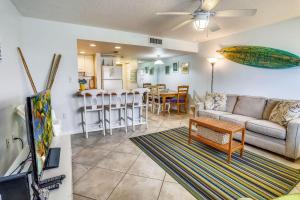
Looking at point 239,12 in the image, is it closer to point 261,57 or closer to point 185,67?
point 261,57

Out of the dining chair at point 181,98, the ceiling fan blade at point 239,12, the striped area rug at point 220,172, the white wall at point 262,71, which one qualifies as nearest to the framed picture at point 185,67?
the dining chair at point 181,98

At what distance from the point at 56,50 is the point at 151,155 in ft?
9.07

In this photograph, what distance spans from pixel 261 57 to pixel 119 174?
376 centimetres

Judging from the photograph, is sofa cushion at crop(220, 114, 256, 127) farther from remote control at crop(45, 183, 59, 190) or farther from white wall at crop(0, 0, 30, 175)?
white wall at crop(0, 0, 30, 175)

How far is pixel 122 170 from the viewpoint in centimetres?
217

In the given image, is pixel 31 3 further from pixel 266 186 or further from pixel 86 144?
pixel 266 186

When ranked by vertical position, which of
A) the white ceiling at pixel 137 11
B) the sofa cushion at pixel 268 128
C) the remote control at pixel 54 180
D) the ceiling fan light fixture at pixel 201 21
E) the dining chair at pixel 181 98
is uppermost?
the white ceiling at pixel 137 11

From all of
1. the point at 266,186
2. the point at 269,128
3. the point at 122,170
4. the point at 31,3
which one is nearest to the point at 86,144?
the point at 122,170

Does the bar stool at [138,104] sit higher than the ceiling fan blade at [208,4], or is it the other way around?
the ceiling fan blade at [208,4]

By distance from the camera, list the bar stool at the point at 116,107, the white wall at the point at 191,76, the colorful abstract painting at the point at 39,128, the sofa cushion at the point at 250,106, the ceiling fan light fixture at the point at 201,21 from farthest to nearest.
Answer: the white wall at the point at 191,76, the bar stool at the point at 116,107, the sofa cushion at the point at 250,106, the ceiling fan light fixture at the point at 201,21, the colorful abstract painting at the point at 39,128

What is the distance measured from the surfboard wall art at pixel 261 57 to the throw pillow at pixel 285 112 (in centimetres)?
87

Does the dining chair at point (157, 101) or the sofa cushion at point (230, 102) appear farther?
the dining chair at point (157, 101)

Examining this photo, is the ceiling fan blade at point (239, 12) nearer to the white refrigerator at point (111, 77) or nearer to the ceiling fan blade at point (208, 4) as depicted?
the ceiling fan blade at point (208, 4)

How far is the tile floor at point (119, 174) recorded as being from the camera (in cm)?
172
